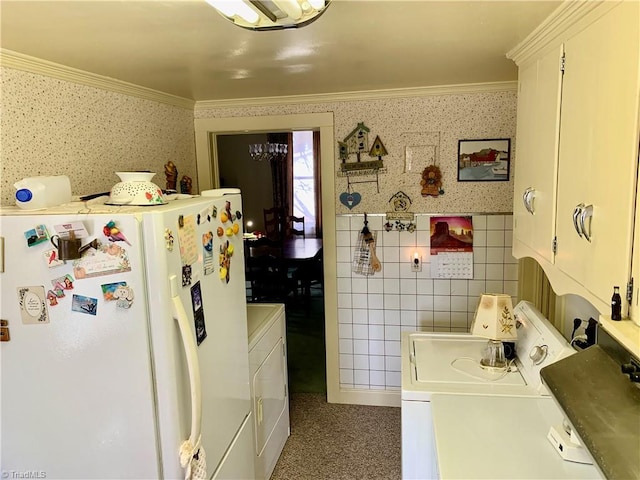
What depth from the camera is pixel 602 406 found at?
3.67 feet

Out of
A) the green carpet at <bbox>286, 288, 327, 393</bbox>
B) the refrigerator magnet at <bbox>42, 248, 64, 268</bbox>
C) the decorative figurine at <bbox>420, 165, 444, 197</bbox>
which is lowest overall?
the green carpet at <bbox>286, 288, 327, 393</bbox>

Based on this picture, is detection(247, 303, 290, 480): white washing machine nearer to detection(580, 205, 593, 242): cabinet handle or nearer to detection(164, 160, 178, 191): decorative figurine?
detection(164, 160, 178, 191): decorative figurine

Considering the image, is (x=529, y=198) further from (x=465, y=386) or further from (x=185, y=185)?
(x=185, y=185)

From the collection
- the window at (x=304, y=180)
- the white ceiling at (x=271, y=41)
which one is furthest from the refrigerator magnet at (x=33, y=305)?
the window at (x=304, y=180)

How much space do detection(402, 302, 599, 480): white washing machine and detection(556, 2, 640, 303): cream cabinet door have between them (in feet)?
1.81

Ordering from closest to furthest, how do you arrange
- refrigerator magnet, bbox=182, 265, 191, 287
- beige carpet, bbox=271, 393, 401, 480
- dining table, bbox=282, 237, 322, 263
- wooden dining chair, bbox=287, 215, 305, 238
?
refrigerator magnet, bbox=182, 265, 191, 287
beige carpet, bbox=271, 393, 401, 480
dining table, bbox=282, 237, 322, 263
wooden dining chair, bbox=287, 215, 305, 238

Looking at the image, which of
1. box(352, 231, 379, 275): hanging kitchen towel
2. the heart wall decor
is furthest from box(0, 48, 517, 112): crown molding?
box(352, 231, 379, 275): hanging kitchen towel

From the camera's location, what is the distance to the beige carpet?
8.88 ft

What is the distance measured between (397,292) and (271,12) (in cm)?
226

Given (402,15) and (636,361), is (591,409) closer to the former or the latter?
(636,361)

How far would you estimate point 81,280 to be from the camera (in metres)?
1.42

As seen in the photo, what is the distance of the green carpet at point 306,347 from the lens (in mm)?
3812

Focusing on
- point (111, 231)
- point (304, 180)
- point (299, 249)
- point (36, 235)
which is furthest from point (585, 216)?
point (304, 180)

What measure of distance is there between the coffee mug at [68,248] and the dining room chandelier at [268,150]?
199 inches
